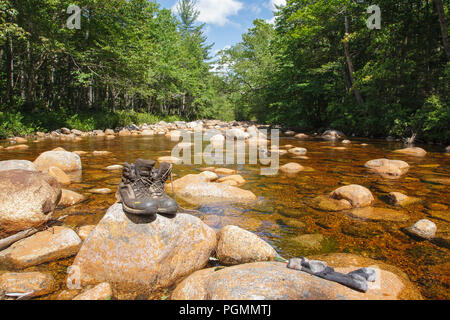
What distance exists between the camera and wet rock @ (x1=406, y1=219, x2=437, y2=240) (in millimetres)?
3516

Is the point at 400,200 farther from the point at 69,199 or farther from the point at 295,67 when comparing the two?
the point at 295,67

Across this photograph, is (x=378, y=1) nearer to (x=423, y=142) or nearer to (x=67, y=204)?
(x=423, y=142)

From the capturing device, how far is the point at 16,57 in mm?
17797

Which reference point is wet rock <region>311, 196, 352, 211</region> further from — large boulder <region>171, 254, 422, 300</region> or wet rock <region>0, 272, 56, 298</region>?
wet rock <region>0, 272, 56, 298</region>

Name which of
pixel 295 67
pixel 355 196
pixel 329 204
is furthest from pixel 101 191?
pixel 295 67

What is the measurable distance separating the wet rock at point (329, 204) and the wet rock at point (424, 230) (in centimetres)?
110

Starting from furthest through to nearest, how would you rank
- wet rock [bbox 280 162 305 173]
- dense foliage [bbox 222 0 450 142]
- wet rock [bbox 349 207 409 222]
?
dense foliage [bbox 222 0 450 142], wet rock [bbox 280 162 305 173], wet rock [bbox 349 207 409 222]

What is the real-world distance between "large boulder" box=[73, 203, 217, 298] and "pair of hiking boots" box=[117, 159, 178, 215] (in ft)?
0.42

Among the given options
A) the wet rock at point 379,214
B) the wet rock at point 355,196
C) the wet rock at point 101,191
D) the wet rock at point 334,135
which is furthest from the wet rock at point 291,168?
the wet rock at point 334,135

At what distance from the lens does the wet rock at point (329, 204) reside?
4.64m

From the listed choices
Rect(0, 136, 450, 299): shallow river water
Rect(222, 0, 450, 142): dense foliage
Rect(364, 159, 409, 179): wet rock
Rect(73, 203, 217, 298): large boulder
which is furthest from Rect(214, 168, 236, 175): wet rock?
Rect(222, 0, 450, 142): dense foliage

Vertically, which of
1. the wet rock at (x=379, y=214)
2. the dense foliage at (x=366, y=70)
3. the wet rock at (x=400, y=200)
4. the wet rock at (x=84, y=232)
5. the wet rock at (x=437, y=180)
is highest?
the dense foliage at (x=366, y=70)

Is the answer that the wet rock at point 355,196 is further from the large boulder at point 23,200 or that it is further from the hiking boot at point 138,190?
the large boulder at point 23,200
